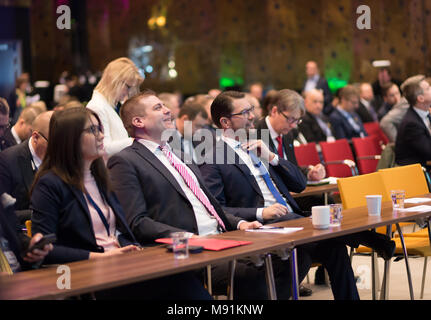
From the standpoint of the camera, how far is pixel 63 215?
288 centimetres

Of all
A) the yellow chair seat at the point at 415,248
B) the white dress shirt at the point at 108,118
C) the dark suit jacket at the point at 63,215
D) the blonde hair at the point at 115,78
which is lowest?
the yellow chair seat at the point at 415,248

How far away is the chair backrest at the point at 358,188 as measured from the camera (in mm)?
3961

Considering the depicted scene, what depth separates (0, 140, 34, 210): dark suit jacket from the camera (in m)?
4.09

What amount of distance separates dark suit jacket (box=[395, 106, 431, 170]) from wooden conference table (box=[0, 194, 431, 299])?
11.1 ft

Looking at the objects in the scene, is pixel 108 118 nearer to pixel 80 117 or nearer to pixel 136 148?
pixel 136 148

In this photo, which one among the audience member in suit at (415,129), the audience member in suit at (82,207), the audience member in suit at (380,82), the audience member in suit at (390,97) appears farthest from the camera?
the audience member in suit at (380,82)

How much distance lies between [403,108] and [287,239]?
5.98 m

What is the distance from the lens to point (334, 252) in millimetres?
3486

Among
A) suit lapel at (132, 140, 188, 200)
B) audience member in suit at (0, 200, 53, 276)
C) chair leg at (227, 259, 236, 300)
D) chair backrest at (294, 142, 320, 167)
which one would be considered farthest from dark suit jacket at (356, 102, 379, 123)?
audience member in suit at (0, 200, 53, 276)

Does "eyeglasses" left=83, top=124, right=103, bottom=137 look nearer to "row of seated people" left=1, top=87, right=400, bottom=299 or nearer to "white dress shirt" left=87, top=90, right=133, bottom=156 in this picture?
"row of seated people" left=1, top=87, right=400, bottom=299

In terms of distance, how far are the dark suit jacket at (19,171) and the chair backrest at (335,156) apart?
127 inches

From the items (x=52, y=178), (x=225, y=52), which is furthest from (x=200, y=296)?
(x=225, y=52)

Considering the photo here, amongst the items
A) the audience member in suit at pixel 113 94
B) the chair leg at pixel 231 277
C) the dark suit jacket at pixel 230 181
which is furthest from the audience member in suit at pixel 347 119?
the chair leg at pixel 231 277

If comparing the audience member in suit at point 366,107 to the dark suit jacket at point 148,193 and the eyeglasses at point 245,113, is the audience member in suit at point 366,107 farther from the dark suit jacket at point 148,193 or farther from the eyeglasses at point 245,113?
the dark suit jacket at point 148,193
